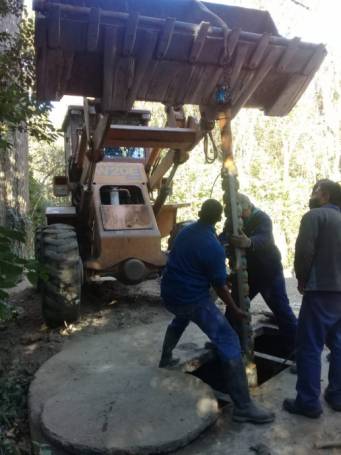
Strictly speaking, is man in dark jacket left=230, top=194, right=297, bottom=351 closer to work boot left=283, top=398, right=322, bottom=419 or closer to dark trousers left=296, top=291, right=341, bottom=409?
dark trousers left=296, top=291, right=341, bottom=409

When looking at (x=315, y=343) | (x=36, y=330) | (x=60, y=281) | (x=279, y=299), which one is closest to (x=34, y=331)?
(x=36, y=330)

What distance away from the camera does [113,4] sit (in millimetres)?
3439

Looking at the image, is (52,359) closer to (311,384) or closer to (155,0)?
(311,384)

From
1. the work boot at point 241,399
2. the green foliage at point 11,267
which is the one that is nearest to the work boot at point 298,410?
the work boot at point 241,399

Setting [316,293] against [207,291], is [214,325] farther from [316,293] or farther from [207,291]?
[316,293]

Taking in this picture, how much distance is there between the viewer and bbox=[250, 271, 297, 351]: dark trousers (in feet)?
15.0

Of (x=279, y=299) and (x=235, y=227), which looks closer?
(x=235, y=227)

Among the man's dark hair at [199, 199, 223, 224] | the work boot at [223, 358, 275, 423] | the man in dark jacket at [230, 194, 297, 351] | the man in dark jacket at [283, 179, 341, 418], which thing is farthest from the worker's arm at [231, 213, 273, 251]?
the work boot at [223, 358, 275, 423]

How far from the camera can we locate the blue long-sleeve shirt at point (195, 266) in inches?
139

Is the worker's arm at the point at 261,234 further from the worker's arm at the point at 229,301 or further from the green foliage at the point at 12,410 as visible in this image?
the green foliage at the point at 12,410

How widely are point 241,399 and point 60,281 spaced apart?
2736 millimetres

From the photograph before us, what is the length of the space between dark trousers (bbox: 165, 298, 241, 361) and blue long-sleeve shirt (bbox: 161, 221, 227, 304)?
0.06 m

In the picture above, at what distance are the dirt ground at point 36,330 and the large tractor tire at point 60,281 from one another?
0.24 m

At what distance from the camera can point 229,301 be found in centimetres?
366
